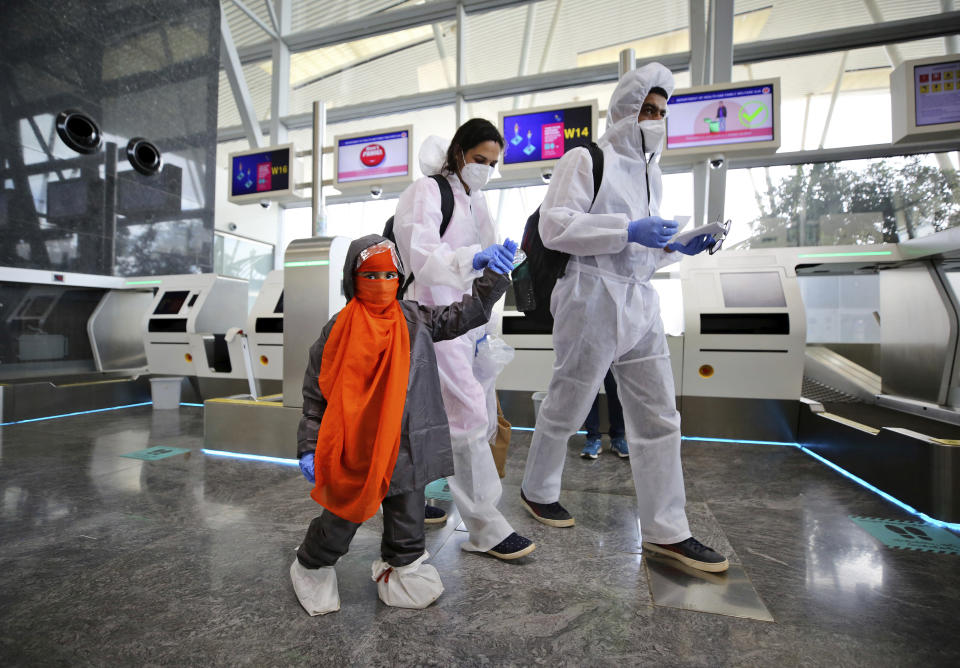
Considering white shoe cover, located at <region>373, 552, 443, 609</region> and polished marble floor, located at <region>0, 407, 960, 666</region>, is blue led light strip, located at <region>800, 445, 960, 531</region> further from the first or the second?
white shoe cover, located at <region>373, 552, 443, 609</region>

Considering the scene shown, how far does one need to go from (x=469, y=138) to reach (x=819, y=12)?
214 inches

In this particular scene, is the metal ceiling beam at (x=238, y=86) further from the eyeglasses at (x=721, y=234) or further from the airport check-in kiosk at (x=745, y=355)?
the eyeglasses at (x=721, y=234)

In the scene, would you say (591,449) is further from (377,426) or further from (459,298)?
(377,426)

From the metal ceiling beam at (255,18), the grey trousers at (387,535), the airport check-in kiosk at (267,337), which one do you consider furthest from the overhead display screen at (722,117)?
the metal ceiling beam at (255,18)

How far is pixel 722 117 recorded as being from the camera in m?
4.18

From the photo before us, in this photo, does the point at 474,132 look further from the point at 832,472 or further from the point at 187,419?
the point at 187,419

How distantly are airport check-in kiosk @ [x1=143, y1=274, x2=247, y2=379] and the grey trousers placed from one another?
3.72m

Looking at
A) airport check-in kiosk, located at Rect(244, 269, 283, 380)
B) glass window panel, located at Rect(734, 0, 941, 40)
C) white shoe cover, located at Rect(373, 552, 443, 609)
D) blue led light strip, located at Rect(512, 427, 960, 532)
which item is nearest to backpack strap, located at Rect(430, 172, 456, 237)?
white shoe cover, located at Rect(373, 552, 443, 609)

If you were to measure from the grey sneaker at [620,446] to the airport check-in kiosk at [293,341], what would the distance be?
188 centimetres

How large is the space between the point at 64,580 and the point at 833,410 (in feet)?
12.9

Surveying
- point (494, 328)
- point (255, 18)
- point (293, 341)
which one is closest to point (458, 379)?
point (494, 328)

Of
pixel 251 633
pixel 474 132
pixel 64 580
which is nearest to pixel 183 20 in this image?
pixel 474 132

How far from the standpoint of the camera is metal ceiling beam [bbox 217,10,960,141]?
15.7 ft

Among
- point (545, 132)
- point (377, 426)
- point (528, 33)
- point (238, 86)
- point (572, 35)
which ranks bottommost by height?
point (377, 426)
